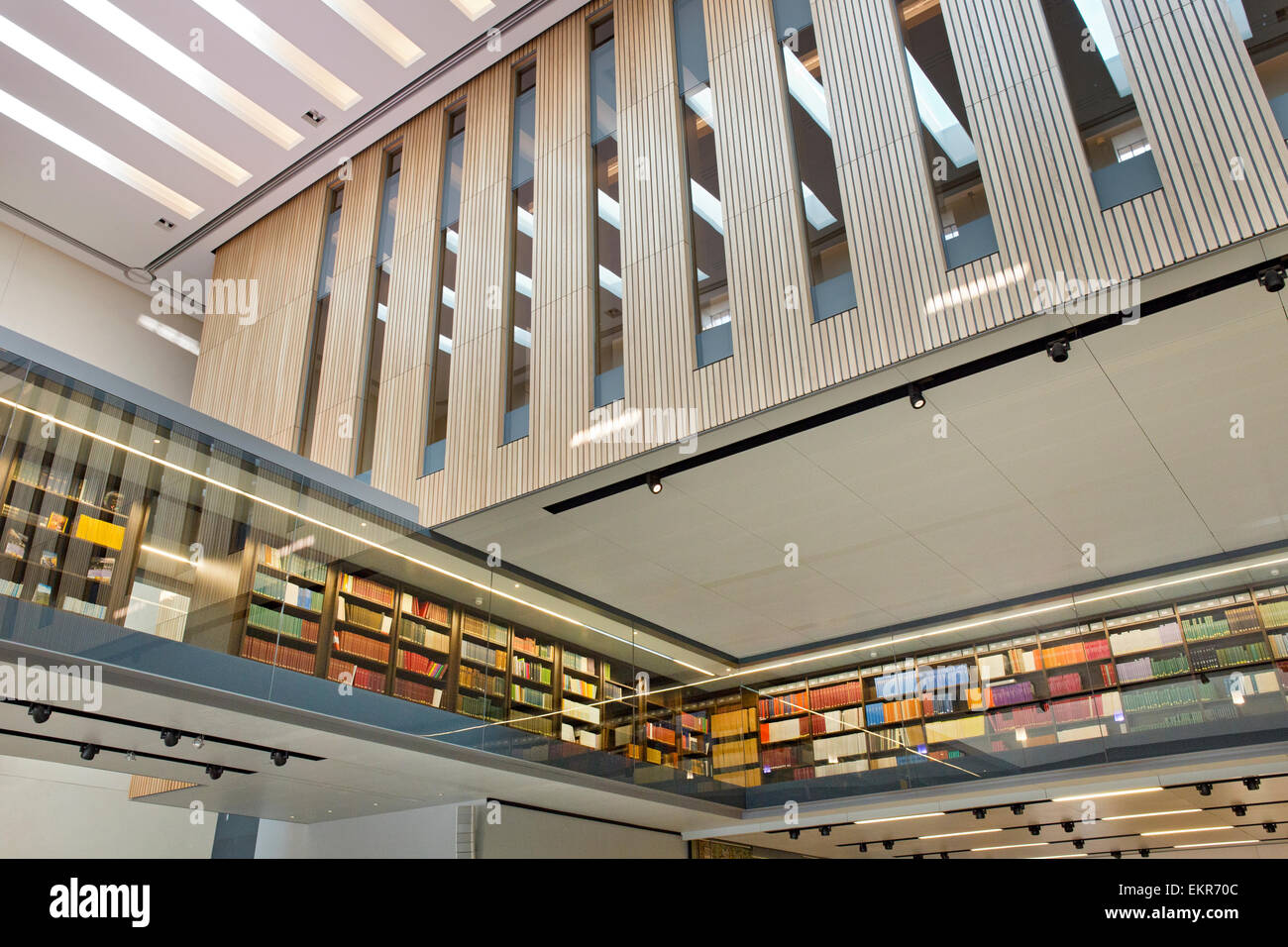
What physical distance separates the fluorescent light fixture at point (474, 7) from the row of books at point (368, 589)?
6066 mm

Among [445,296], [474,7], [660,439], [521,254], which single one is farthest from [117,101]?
[660,439]

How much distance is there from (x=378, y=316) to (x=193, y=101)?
3.30m

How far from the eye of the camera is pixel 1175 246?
5.16m

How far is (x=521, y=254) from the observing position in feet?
29.2

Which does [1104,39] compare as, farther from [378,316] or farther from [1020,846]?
[1020,846]

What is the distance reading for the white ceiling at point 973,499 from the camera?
20.5ft

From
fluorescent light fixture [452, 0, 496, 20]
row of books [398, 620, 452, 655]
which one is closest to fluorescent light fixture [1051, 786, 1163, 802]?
row of books [398, 620, 452, 655]

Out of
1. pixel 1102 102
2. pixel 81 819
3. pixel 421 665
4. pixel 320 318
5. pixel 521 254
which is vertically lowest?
pixel 81 819

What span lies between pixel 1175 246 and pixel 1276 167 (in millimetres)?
620

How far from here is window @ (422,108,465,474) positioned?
28.8ft

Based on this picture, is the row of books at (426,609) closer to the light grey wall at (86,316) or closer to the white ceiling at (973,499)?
the white ceiling at (973,499)

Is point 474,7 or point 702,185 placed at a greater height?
point 474,7

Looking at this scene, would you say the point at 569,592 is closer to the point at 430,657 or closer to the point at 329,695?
the point at 430,657

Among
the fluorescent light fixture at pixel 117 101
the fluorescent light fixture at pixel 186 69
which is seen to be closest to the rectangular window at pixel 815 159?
the fluorescent light fixture at pixel 186 69
